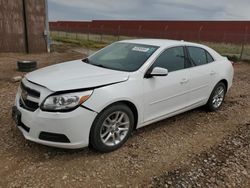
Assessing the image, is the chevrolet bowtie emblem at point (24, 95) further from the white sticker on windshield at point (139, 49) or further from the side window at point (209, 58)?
the side window at point (209, 58)

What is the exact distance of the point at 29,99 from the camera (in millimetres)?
3166

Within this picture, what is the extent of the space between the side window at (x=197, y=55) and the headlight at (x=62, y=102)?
94.2 inches

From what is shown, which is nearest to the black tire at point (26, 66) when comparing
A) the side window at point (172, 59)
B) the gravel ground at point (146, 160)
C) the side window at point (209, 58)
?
the gravel ground at point (146, 160)

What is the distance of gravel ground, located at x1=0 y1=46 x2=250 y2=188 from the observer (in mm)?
2885

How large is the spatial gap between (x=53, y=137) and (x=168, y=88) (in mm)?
1835

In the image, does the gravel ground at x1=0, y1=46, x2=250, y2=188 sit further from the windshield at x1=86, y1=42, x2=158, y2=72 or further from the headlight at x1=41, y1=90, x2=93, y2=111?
the windshield at x1=86, y1=42, x2=158, y2=72

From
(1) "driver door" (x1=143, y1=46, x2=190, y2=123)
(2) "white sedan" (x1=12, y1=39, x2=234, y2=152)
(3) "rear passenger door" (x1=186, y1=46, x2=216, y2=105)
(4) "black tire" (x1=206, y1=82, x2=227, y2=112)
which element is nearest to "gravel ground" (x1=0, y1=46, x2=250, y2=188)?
(2) "white sedan" (x1=12, y1=39, x2=234, y2=152)

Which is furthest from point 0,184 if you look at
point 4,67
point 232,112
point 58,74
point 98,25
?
point 98,25

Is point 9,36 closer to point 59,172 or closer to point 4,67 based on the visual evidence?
point 4,67

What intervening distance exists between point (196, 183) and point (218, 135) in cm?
149

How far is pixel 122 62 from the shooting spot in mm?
3988

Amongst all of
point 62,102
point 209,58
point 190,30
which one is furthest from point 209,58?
point 190,30

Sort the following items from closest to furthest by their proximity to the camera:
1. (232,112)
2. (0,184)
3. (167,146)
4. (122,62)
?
(0,184) < (167,146) < (122,62) < (232,112)

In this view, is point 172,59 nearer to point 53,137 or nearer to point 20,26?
point 53,137
